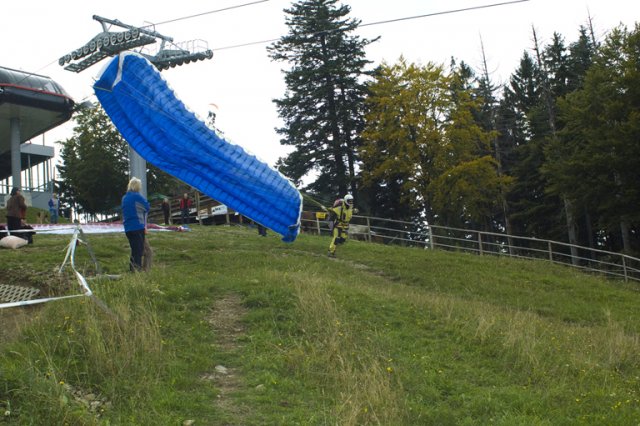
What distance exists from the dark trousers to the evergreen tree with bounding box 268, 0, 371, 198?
2960cm

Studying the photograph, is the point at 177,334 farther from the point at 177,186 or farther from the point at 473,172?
the point at 177,186

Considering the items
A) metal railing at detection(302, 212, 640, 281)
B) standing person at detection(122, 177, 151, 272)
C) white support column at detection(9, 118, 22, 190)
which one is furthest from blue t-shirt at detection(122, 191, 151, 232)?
white support column at detection(9, 118, 22, 190)

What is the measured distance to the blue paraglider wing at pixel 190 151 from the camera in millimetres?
11117

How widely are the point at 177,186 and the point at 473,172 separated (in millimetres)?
25340

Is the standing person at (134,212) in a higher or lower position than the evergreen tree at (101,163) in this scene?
lower

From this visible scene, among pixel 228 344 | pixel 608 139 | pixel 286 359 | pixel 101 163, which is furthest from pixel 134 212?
pixel 101 163

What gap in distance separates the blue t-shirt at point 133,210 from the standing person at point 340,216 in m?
8.04

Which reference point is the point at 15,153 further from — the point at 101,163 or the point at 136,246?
the point at 136,246

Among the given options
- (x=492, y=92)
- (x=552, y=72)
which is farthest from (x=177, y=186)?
(x=552, y=72)

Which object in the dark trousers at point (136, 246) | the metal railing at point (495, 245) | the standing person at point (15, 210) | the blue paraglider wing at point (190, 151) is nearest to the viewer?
the blue paraglider wing at point (190, 151)

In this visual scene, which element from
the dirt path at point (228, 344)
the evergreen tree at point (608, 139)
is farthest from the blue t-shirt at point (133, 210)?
the evergreen tree at point (608, 139)

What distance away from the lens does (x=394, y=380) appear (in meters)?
7.34

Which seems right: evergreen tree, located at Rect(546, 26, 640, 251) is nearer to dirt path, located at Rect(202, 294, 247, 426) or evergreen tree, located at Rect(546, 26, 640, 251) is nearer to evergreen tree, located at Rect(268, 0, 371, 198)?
evergreen tree, located at Rect(268, 0, 371, 198)

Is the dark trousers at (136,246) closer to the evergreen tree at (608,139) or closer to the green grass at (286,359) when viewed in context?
the green grass at (286,359)
